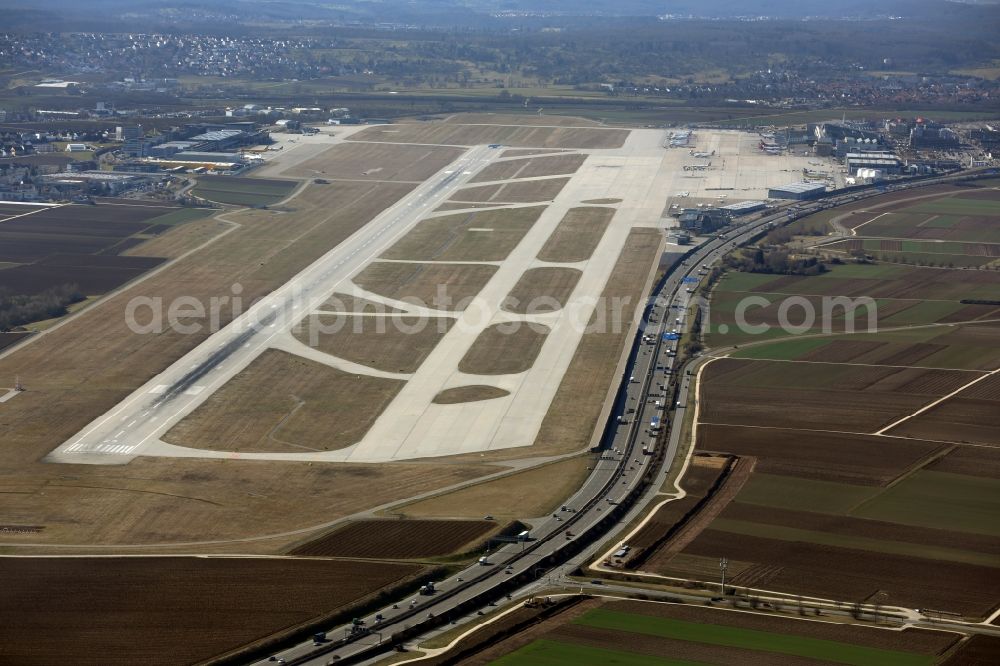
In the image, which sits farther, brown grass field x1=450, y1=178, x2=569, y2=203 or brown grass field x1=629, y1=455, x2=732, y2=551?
brown grass field x1=450, y1=178, x2=569, y2=203

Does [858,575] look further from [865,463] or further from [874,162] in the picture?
[874,162]

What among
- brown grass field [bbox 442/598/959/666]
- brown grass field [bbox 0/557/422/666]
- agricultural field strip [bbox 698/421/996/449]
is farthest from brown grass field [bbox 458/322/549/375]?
brown grass field [bbox 442/598/959/666]

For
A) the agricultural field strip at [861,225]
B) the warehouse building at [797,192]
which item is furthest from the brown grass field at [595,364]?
the warehouse building at [797,192]

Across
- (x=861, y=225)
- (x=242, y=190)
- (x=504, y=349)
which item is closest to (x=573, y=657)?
(x=504, y=349)

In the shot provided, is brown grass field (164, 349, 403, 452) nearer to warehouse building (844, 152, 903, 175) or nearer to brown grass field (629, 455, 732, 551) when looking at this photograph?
brown grass field (629, 455, 732, 551)

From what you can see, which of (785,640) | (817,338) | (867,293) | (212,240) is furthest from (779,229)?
(785,640)

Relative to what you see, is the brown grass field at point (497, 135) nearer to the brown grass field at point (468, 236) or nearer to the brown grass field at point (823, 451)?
the brown grass field at point (468, 236)
